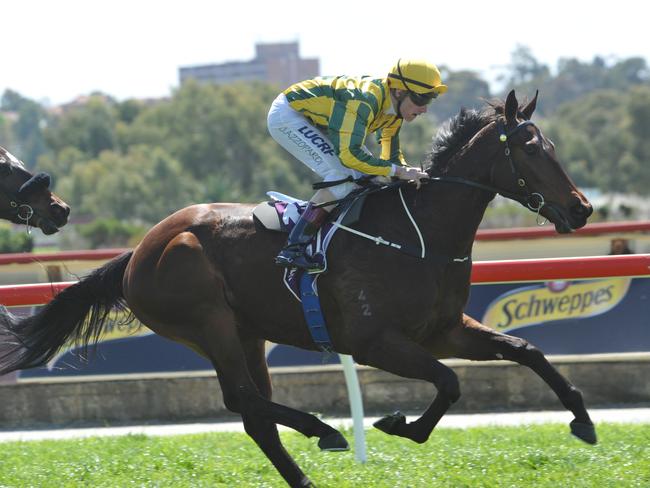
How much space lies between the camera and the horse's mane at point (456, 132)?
5.26 m

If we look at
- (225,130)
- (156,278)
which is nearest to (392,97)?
(156,278)

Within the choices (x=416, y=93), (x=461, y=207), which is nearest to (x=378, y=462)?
(x=461, y=207)

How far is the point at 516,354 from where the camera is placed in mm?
5090

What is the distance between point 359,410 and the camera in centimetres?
590

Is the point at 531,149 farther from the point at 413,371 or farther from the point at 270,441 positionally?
the point at 270,441

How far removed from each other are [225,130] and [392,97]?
7766 centimetres

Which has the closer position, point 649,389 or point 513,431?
point 513,431

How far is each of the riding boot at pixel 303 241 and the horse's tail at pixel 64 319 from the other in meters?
1.16

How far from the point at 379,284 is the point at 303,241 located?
1.49ft

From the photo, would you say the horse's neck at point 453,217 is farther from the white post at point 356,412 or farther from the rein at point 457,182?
the white post at point 356,412

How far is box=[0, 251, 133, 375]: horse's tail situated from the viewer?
19.2 feet

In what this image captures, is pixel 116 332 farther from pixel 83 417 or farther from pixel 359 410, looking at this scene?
pixel 359 410

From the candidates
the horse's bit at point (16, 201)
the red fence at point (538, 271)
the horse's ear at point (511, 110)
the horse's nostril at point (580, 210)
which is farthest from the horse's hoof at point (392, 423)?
the horse's bit at point (16, 201)

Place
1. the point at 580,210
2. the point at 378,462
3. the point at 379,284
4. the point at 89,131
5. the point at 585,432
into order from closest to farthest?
1. the point at 580,210
2. the point at 585,432
3. the point at 379,284
4. the point at 378,462
5. the point at 89,131
